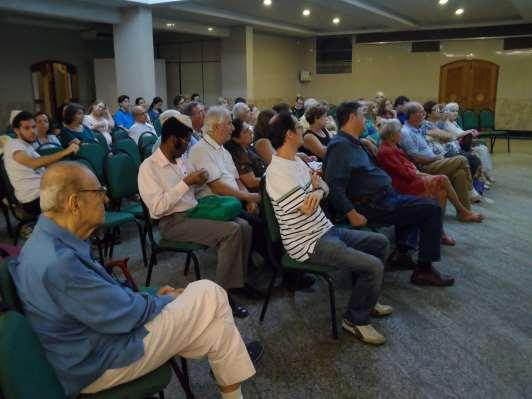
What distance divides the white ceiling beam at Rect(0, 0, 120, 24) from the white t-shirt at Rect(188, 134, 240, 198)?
5.61 meters

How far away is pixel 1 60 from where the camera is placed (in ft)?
31.5

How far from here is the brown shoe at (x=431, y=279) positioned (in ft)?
10.5

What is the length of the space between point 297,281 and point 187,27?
8.56m

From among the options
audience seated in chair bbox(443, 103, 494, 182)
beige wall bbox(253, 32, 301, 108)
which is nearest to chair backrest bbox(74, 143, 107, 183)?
audience seated in chair bbox(443, 103, 494, 182)

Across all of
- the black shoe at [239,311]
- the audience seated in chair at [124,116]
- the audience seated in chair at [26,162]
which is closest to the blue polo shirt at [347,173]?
the black shoe at [239,311]

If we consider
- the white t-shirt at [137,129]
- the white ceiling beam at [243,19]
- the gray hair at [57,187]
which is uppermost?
the white ceiling beam at [243,19]

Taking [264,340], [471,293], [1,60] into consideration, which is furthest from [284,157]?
[1,60]

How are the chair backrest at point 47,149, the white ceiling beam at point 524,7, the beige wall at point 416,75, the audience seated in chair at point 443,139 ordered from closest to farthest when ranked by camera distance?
the chair backrest at point 47,149 → the audience seated in chair at point 443,139 → the white ceiling beam at point 524,7 → the beige wall at point 416,75

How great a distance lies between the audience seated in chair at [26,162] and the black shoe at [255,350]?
2.22m

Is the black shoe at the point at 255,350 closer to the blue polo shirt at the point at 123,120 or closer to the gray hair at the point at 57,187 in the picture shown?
the gray hair at the point at 57,187

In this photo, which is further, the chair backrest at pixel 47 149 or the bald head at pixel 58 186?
the chair backrest at pixel 47 149

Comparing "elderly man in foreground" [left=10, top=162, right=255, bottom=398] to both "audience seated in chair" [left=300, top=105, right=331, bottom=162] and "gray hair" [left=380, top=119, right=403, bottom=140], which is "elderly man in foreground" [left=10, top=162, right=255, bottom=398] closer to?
"gray hair" [left=380, top=119, right=403, bottom=140]

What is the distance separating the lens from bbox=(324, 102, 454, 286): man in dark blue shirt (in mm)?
2943

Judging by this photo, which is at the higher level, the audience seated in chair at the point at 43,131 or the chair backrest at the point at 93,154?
the audience seated in chair at the point at 43,131
